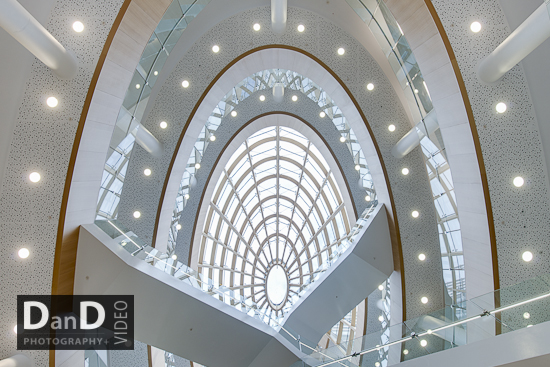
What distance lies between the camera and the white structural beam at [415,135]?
33.0 ft

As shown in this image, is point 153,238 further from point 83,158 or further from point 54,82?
point 54,82

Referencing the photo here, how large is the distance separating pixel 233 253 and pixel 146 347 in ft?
56.6

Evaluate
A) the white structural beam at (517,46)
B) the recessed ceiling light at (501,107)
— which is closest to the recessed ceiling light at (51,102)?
the white structural beam at (517,46)

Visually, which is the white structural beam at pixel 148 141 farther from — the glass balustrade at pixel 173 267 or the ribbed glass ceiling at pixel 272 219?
the ribbed glass ceiling at pixel 272 219

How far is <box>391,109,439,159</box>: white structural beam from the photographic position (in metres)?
10.1

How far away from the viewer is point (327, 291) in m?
16.5

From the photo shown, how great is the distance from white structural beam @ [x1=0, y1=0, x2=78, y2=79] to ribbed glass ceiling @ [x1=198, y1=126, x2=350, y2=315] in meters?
18.3

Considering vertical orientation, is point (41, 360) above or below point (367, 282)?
below

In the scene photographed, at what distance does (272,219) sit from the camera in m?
36.8

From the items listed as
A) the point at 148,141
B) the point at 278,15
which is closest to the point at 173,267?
the point at 148,141

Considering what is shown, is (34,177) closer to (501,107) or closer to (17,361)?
(17,361)

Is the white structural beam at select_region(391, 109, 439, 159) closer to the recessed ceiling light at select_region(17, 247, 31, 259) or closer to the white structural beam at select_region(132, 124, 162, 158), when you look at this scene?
the white structural beam at select_region(132, 124, 162, 158)

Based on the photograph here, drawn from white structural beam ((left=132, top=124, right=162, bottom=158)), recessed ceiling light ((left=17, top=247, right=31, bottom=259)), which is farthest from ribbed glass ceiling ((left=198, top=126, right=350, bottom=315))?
recessed ceiling light ((left=17, top=247, right=31, bottom=259))

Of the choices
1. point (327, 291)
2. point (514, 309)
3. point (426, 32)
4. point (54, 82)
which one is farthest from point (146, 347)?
point (426, 32)
